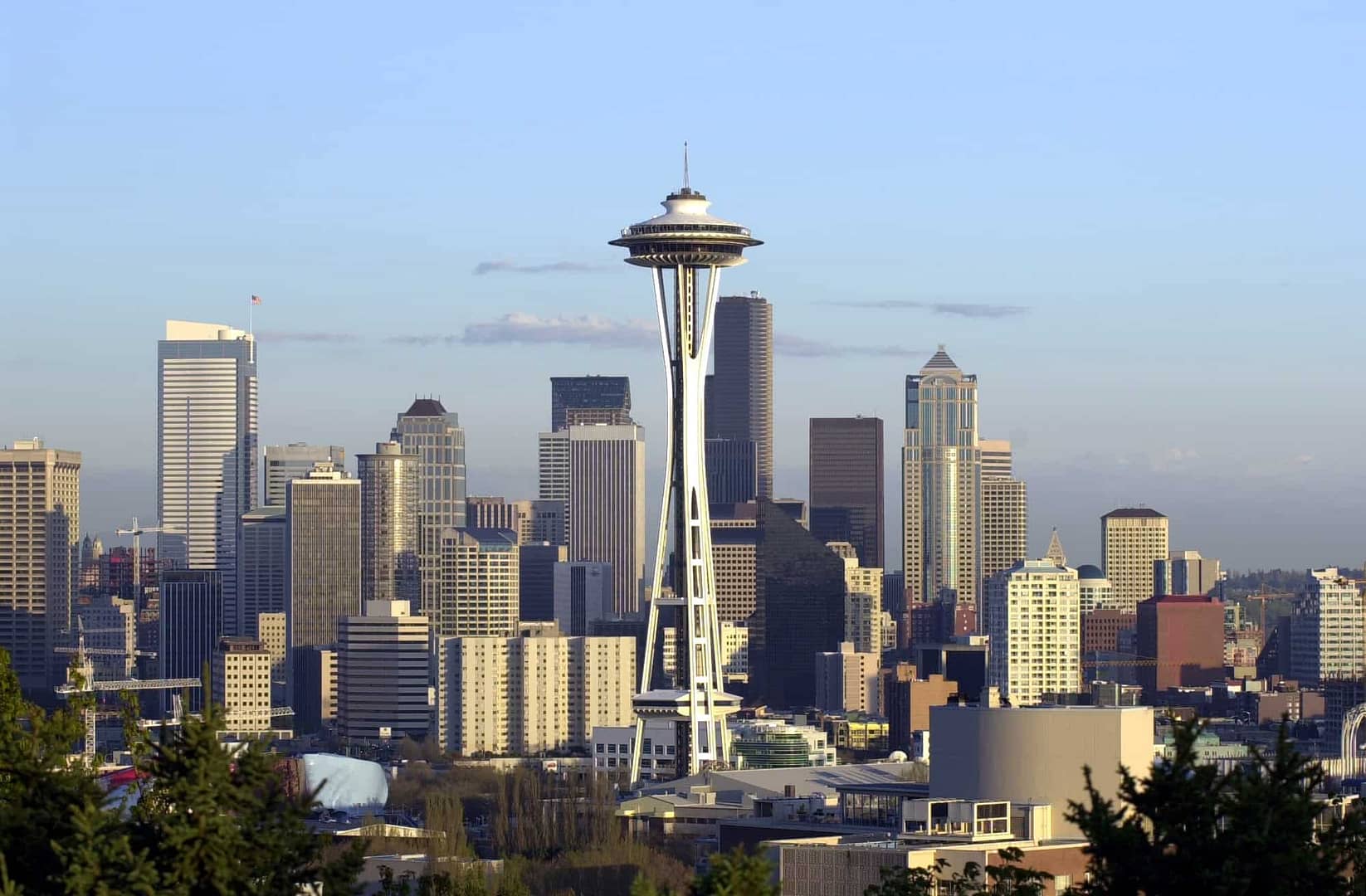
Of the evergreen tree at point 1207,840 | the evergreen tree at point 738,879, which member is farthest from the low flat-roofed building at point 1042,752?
the evergreen tree at point 738,879

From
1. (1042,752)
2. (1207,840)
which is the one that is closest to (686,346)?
(1042,752)

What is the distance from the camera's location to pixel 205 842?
2966 centimetres

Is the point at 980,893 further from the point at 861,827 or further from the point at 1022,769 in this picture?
the point at 861,827

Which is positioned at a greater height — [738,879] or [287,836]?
[287,836]

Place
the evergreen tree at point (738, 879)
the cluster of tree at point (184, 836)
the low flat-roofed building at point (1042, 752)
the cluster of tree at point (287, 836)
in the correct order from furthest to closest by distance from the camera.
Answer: the low flat-roofed building at point (1042, 752), the cluster of tree at point (287, 836), the cluster of tree at point (184, 836), the evergreen tree at point (738, 879)

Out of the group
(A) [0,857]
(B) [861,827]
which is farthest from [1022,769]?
(A) [0,857]

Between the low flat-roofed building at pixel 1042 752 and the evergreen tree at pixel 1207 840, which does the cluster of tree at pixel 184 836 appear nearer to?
the evergreen tree at pixel 1207 840

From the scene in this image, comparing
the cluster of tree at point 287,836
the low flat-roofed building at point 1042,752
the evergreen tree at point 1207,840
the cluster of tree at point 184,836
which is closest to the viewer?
the cluster of tree at point 184,836

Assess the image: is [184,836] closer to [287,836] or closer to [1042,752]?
[287,836]

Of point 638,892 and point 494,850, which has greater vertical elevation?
point 638,892

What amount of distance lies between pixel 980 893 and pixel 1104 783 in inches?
1764

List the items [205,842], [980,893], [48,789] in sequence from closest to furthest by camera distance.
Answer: [205,842] < [48,789] < [980,893]

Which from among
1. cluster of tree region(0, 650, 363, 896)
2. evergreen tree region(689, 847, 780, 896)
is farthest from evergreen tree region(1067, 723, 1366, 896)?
cluster of tree region(0, 650, 363, 896)

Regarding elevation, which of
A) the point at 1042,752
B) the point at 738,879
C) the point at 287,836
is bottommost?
the point at 1042,752
